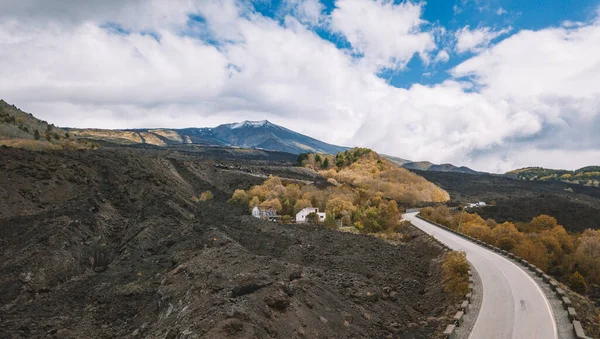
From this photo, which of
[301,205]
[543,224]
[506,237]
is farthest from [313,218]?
[543,224]

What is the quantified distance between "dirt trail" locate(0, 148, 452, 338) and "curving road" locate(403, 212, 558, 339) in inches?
105

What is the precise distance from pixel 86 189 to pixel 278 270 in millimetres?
39456

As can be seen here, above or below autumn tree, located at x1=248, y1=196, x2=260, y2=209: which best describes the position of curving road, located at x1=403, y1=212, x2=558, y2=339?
above

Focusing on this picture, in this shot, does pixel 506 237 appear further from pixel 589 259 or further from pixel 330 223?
pixel 330 223

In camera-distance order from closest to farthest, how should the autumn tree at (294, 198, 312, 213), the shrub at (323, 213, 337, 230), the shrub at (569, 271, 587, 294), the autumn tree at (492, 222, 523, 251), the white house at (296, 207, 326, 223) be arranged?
the shrub at (569, 271, 587, 294)
the autumn tree at (492, 222, 523, 251)
the shrub at (323, 213, 337, 230)
the white house at (296, 207, 326, 223)
the autumn tree at (294, 198, 312, 213)

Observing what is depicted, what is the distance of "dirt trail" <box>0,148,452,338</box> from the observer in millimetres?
16906

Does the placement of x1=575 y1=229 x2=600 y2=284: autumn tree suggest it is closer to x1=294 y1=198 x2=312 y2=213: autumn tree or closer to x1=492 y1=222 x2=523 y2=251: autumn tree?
x1=492 y1=222 x2=523 y2=251: autumn tree

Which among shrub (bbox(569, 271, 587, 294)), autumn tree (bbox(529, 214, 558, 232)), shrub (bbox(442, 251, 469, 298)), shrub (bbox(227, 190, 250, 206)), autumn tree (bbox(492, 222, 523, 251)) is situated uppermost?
autumn tree (bbox(529, 214, 558, 232))

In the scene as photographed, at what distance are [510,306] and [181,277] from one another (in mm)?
19153

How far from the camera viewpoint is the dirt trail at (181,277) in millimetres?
16906

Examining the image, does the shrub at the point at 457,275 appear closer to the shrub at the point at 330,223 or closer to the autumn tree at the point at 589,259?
the autumn tree at the point at 589,259

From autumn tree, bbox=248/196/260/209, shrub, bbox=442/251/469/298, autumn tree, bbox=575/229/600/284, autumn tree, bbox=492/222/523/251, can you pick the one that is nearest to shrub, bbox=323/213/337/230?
autumn tree, bbox=248/196/260/209

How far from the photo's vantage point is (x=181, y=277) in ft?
72.9

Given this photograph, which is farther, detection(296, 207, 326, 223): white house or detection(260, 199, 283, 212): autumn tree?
detection(260, 199, 283, 212): autumn tree
